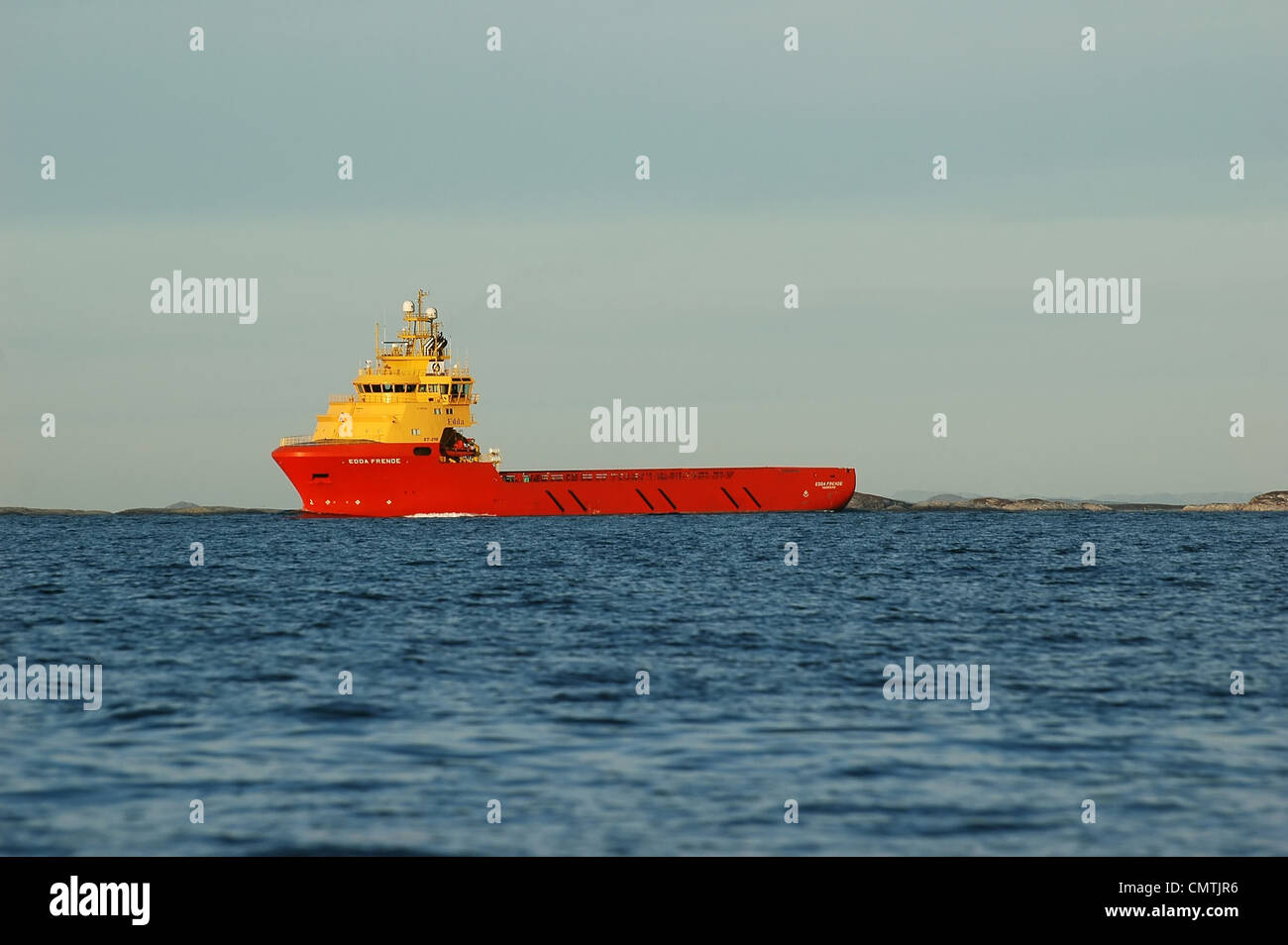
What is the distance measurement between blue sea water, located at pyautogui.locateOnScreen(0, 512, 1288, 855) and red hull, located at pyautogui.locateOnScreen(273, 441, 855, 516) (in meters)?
46.2

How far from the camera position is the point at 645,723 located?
15.6 meters

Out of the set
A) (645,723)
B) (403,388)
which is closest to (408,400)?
(403,388)

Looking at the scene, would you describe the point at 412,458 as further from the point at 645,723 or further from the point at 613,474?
the point at 645,723

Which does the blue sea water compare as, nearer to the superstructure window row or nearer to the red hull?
the red hull

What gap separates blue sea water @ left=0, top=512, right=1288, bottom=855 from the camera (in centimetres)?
1114

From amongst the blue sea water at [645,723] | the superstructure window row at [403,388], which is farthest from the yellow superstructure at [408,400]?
the blue sea water at [645,723]

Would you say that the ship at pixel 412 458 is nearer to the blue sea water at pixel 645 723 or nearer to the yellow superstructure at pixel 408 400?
the yellow superstructure at pixel 408 400

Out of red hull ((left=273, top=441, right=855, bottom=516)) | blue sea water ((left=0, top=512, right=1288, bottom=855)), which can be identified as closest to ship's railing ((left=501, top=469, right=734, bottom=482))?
red hull ((left=273, top=441, right=855, bottom=516))

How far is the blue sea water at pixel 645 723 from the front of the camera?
1114cm

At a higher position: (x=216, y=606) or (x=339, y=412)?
(x=339, y=412)
